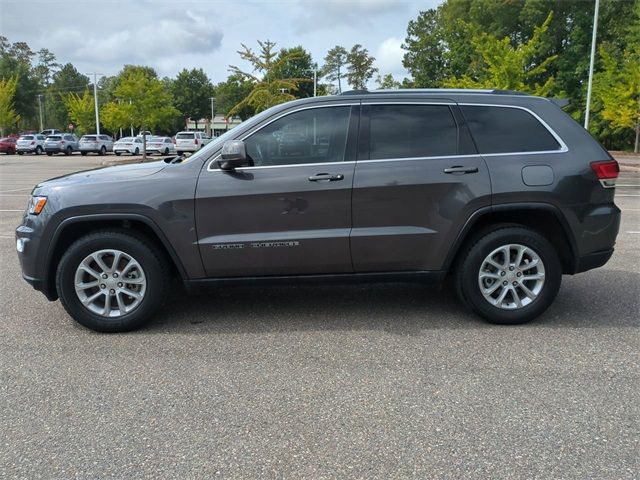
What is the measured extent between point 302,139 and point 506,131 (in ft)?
5.40

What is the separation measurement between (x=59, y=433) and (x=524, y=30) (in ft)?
161

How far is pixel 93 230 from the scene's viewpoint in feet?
14.4

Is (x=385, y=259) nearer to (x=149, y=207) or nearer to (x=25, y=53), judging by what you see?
(x=149, y=207)

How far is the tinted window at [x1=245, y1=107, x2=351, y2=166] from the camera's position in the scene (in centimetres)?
433

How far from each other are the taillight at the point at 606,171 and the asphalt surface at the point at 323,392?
3.77 ft

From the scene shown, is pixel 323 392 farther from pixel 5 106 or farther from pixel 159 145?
pixel 5 106

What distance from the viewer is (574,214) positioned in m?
4.36

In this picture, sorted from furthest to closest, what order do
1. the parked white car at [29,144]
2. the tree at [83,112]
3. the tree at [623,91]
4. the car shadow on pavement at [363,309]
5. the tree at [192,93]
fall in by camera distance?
the tree at [192,93]
the tree at [83,112]
the parked white car at [29,144]
the tree at [623,91]
the car shadow on pavement at [363,309]

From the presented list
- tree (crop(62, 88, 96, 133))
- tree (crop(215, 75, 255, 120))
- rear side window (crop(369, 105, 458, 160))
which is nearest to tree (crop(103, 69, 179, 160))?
→ rear side window (crop(369, 105, 458, 160))

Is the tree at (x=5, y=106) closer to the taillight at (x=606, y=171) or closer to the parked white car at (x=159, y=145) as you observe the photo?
the parked white car at (x=159, y=145)

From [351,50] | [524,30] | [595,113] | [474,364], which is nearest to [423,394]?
[474,364]

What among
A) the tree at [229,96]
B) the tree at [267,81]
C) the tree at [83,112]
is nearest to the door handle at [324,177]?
the tree at [267,81]

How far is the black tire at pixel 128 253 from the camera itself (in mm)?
4250

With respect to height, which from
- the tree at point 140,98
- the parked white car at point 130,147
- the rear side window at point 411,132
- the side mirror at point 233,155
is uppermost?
the tree at point 140,98
